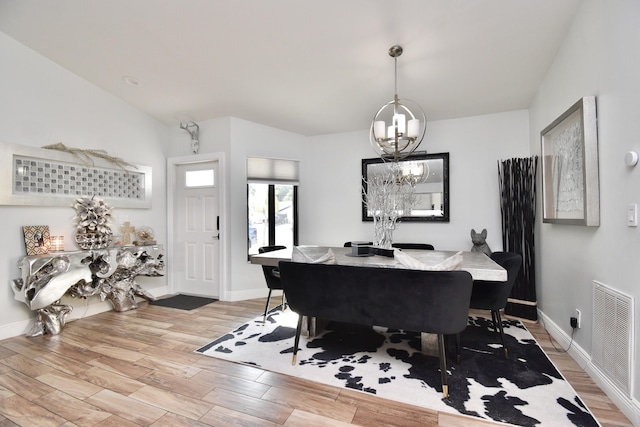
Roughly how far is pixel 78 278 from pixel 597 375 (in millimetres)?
4513

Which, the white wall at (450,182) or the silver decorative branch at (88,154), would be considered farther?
the white wall at (450,182)

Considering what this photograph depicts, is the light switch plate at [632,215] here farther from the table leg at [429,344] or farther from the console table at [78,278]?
the console table at [78,278]

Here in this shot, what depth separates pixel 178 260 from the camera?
4504 mm

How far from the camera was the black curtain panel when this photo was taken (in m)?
3.24

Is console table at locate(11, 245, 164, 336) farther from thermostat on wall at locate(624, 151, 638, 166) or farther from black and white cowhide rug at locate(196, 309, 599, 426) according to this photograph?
thermostat on wall at locate(624, 151, 638, 166)

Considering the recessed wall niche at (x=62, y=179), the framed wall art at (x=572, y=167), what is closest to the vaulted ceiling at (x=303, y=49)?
the framed wall art at (x=572, y=167)

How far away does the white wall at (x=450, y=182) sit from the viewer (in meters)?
3.71

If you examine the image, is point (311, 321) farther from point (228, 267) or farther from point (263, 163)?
point (263, 163)

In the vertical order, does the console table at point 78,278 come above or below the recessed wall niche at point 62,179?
below

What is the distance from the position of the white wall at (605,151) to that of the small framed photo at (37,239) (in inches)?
190

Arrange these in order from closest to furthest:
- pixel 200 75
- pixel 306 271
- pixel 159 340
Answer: pixel 306 271
pixel 159 340
pixel 200 75

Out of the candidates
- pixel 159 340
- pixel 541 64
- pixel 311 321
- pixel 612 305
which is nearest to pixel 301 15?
pixel 541 64

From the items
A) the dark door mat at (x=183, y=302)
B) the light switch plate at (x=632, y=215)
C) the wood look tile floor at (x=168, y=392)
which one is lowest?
the dark door mat at (x=183, y=302)

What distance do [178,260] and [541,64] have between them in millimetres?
5084
